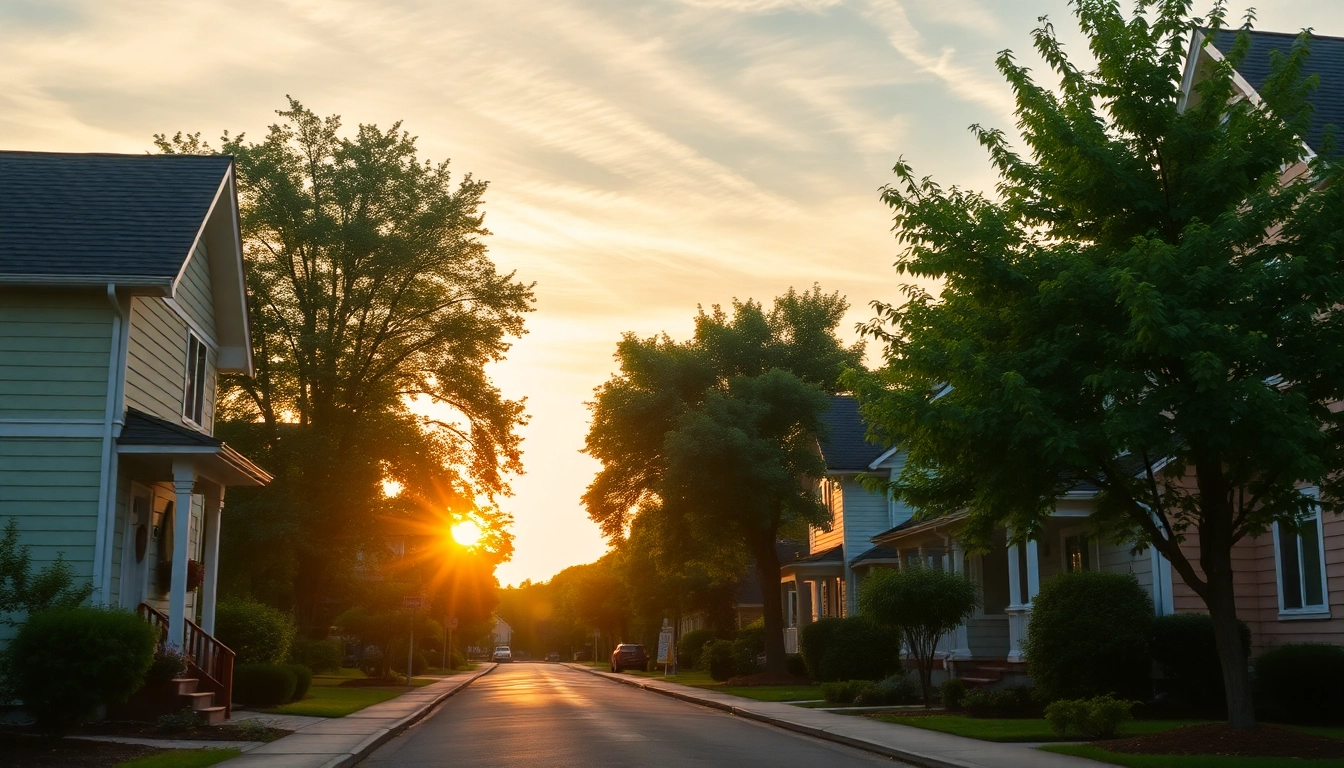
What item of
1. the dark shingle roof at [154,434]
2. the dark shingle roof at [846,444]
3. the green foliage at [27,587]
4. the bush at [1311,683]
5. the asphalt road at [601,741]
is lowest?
the asphalt road at [601,741]

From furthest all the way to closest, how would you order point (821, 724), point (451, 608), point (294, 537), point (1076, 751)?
point (451, 608)
point (294, 537)
point (821, 724)
point (1076, 751)

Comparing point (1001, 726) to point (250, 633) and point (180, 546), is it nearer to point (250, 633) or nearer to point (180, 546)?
point (180, 546)

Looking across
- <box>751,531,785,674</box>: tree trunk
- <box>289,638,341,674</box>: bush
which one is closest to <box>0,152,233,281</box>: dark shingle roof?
<box>289,638,341,674</box>: bush

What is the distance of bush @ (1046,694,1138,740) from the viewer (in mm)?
17125

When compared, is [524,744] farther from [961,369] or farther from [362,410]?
[362,410]

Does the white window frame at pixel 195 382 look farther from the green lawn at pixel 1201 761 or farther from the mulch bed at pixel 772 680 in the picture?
the mulch bed at pixel 772 680

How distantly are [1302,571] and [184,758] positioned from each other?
57.2 feet

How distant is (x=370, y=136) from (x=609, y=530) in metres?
14.6

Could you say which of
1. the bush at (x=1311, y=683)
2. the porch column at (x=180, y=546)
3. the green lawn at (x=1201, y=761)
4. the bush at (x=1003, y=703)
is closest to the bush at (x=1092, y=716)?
the green lawn at (x=1201, y=761)

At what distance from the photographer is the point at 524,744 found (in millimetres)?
17828

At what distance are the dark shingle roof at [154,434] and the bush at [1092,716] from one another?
41.8 feet

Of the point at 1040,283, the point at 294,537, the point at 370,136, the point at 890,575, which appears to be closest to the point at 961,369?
the point at 1040,283

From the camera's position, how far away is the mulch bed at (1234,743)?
1409 centimetres

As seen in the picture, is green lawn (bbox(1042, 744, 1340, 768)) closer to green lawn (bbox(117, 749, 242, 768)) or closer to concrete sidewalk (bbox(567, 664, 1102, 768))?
concrete sidewalk (bbox(567, 664, 1102, 768))
